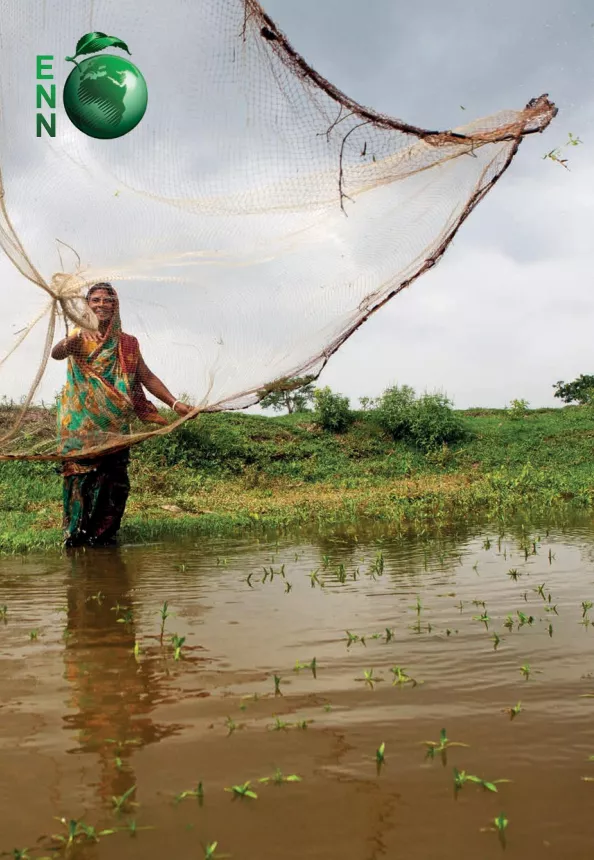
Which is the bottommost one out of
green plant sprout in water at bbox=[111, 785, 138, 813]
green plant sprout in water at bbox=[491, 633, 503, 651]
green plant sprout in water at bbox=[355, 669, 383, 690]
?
green plant sprout in water at bbox=[111, 785, 138, 813]

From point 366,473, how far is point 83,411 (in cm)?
1199

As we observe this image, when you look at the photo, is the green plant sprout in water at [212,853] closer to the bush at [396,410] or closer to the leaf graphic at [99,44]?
the leaf graphic at [99,44]

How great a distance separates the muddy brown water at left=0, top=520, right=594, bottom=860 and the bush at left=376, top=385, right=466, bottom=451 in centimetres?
1594

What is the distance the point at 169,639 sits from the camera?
15.0 ft

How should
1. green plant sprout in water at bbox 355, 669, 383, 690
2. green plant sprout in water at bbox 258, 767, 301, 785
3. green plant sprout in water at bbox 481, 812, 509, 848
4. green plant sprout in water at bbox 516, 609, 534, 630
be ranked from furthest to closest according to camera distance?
green plant sprout in water at bbox 516, 609, 534, 630 < green plant sprout in water at bbox 355, 669, 383, 690 < green plant sprout in water at bbox 258, 767, 301, 785 < green plant sprout in water at bbox 481, 812, 509, 848

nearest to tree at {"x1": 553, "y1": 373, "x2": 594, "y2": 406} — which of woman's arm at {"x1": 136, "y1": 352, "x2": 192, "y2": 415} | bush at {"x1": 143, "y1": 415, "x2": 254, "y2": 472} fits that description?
bush at {"x1": 143, "y1": 415, "x2": 254, "y2": 472}

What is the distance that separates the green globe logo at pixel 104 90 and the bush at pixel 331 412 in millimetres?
17596

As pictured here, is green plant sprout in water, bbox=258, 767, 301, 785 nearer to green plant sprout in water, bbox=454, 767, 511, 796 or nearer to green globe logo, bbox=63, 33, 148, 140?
green plant sprout in water, bbox=454, 767, 511, 796

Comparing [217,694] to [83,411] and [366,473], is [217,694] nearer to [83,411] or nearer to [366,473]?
[83,411]

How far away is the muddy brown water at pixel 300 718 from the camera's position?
238cm

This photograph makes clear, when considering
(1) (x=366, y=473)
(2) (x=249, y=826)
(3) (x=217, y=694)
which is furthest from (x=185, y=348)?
(1) (x=366, y=473)

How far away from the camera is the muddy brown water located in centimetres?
238

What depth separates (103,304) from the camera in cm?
766

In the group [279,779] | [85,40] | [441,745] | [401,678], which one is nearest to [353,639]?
[401,678]
